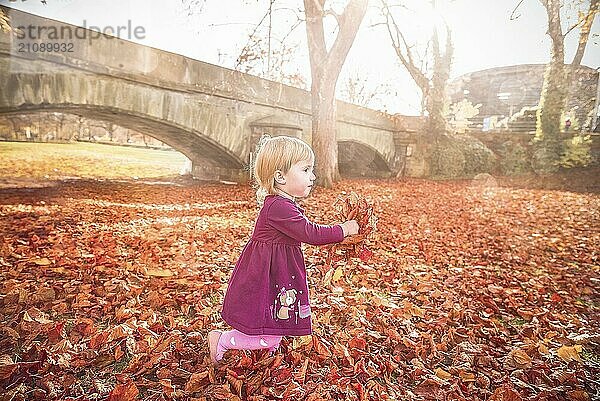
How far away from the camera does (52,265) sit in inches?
132

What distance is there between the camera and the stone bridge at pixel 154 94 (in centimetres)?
491

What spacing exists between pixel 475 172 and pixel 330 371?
1277 centimetres

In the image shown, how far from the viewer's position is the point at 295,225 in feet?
5.87

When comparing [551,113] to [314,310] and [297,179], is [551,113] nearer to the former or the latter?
[314,310]

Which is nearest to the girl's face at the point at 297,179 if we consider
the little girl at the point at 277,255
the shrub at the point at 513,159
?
the little girl at the point at 277,255

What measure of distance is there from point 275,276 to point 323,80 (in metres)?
7.16

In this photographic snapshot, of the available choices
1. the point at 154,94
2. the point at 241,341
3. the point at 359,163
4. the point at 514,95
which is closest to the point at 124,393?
the point at 241,341

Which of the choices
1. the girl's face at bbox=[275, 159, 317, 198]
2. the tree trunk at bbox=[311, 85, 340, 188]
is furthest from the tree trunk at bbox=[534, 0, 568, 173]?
the girl's face at bbox=[275, 159, 317, 198]

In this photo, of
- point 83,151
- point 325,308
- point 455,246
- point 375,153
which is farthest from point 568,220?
point 83,151

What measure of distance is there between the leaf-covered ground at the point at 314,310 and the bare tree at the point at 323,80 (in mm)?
3268

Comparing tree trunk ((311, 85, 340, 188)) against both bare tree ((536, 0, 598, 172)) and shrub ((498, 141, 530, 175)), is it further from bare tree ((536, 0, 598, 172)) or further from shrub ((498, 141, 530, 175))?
shrub ((498, 141, 530, 175))

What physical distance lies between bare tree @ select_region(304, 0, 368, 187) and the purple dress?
6.56 metres

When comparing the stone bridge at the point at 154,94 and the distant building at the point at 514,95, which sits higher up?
the distant building at the point at 514,95

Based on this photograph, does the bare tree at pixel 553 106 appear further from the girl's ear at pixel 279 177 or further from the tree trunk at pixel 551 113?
the girl's ear at pixel 279 177
